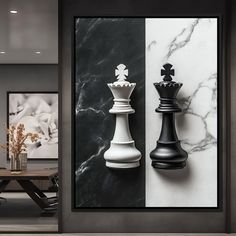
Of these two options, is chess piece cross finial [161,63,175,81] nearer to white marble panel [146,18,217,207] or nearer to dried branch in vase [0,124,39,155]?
white marble panel [146,18,217,207]

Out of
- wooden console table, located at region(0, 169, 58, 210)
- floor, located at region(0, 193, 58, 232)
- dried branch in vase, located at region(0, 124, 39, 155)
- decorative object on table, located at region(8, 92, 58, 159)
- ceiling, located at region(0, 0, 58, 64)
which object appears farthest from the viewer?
decorative object on table, located at region(8, 92, 58, 159)

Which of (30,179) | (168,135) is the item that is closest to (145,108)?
(168,135)

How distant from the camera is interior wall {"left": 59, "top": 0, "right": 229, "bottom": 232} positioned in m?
2.88

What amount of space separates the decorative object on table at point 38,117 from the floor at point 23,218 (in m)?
1.03

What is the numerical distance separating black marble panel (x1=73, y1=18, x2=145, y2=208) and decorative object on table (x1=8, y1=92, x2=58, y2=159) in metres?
3.66

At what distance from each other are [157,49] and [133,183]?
831 mm

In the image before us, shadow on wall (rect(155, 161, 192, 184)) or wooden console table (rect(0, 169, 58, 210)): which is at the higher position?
shadow on wall (rect(155, 161, 192, 184))

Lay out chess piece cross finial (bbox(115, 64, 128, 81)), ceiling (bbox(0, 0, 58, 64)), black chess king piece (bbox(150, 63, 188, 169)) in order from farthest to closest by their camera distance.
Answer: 1. ceiling (bbox(0, 0, 58, 64))
2. chess piece cross finial (bbox(115, 64, 128, 81))
3. black chess king piece (bbox(150, 63, 188, 169))

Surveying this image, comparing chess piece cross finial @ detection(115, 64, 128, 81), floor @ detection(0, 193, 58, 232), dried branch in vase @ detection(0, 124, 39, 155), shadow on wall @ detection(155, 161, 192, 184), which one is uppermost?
chess piece cross finial @ detection(115, 64, 128, 81)

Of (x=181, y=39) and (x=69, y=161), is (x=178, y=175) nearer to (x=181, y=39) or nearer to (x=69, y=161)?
(x=69, y=161)

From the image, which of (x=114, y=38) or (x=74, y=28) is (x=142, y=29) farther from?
(x=74, y=28)

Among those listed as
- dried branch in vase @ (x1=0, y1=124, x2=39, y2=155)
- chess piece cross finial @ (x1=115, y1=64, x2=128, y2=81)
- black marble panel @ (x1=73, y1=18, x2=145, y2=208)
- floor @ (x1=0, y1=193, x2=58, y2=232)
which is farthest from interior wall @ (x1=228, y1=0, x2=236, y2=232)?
dried branch in vase @ (x1=0, y1=124, x2=39, y2=155)

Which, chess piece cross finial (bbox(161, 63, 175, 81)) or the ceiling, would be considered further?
the ceiling

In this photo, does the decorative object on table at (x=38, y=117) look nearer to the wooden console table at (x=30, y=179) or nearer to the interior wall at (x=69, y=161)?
the wooden console table at (x=30, y=179)
